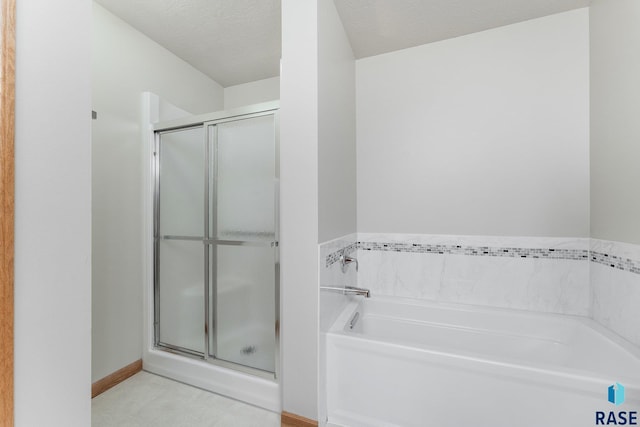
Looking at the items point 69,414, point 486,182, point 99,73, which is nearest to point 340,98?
point 486,182

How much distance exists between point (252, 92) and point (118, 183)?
1595mm

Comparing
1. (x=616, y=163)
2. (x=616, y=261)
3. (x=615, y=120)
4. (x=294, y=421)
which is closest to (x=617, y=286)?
(x=616, y=261)

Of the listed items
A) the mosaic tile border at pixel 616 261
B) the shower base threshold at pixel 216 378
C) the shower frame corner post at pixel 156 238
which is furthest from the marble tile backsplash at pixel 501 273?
the shower frame corner post at pixel 156 238

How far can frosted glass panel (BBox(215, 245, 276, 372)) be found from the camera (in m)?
1.88

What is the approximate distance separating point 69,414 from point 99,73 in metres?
2.05

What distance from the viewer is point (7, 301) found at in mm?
558

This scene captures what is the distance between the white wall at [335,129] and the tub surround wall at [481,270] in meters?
0.42

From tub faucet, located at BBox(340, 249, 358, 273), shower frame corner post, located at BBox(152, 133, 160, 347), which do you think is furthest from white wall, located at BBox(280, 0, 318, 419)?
shower frame corner post, located at BBox(152, 133, 160, 347)

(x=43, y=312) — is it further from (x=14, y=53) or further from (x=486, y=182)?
(x=486, y=182)

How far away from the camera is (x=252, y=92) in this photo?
9.70 feet

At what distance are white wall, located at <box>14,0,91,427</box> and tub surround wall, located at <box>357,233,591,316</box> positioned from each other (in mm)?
1988

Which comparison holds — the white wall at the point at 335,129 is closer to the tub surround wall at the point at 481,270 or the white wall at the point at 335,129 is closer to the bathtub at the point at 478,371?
the tub surround wall at the point at 481,270

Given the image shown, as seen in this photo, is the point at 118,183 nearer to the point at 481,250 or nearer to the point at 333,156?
the point at 333,156

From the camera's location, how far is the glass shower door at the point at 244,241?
73.9 inches
